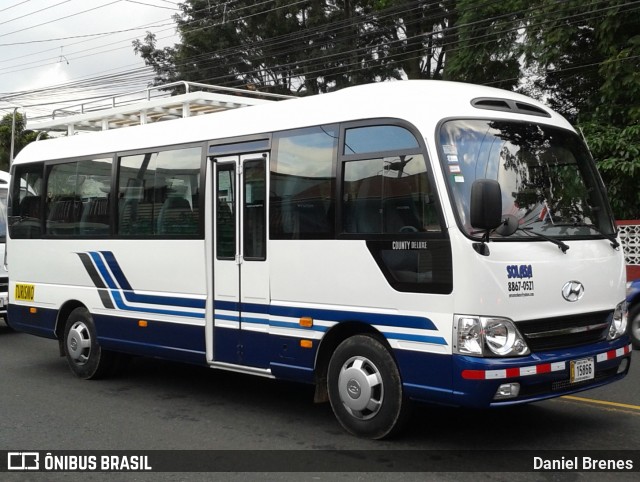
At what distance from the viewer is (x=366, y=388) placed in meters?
6.18

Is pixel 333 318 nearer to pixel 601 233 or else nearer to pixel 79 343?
pixel 601 233

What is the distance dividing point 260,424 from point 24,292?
4623mm

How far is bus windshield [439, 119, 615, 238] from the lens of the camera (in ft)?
19.4

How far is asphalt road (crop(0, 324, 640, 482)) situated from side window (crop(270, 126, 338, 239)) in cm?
169

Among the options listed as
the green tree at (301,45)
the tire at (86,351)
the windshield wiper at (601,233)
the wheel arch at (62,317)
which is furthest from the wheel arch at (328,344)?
the green tree at (301,45)

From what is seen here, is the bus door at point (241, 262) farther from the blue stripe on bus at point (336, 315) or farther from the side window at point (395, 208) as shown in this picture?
the side window at point (395, 208)

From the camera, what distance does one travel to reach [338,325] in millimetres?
6516

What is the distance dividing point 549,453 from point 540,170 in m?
2.15

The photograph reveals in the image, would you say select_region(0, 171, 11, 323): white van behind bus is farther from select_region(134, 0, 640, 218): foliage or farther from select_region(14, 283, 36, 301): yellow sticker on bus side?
select_region(134, 0, 640, 218): foliage

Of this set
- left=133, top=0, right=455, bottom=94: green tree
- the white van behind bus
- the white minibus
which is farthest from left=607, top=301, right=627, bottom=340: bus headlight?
left=133, top=0, right=455, bottom=94: green tree

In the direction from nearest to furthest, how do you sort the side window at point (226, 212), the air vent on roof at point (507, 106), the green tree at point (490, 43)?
the air vent on roof at point (507, 106) → the side window at point (226, 212) → the green tree at point (490, 43)

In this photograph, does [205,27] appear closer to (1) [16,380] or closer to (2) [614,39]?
(2) [614,39]

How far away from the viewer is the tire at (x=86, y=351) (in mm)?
9141

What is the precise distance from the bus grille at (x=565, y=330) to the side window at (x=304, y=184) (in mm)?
1806
